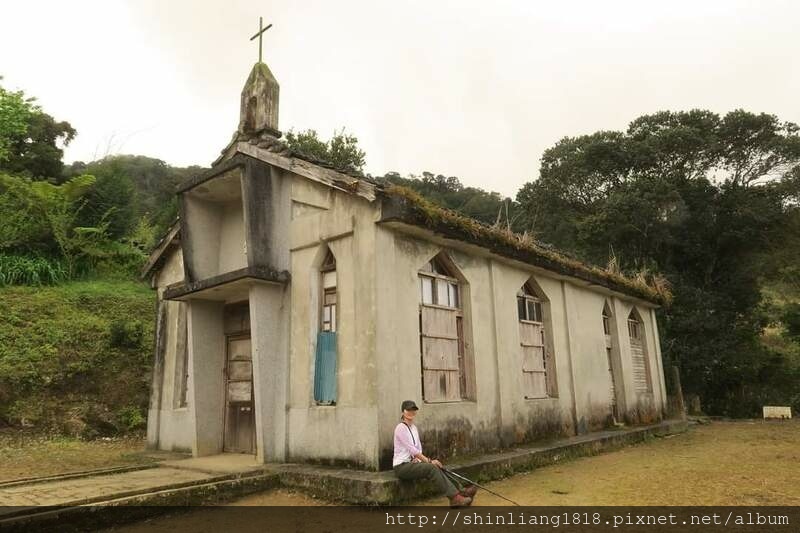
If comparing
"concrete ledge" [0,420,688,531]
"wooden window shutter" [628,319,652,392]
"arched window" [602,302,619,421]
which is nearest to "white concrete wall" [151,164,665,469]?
"concrete ledge" [0,420,688,531]

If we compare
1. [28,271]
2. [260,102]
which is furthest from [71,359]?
[260,102]

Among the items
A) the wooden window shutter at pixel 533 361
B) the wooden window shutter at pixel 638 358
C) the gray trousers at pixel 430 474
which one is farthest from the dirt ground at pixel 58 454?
the wooden window shutter at pixel 638 358

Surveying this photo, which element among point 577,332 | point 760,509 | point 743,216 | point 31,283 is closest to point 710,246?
point 743,216

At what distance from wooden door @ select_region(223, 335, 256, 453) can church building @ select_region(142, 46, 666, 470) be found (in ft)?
0.10

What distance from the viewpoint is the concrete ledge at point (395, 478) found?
654 centimetres

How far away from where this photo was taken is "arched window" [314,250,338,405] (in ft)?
26.4

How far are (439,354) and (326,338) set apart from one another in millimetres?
1936

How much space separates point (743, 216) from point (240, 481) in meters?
22.5

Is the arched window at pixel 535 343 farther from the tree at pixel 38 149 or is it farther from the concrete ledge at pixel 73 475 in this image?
the tree at pixel 38 149

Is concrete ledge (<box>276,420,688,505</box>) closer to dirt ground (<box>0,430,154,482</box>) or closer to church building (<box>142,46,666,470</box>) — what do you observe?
church building (<box>142,46,666,470</box>)

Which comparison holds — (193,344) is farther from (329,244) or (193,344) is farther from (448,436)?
(448,436)

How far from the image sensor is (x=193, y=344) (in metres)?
9.80

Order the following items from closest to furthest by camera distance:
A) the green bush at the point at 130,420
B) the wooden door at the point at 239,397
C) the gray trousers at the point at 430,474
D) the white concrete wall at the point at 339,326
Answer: the gray trousers at the point at 430,474, the white concrete wall at the point at 339,326, the wooden door at the point at 239,397, the green bush at the point at 130,420

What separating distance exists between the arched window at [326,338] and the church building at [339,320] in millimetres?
23
